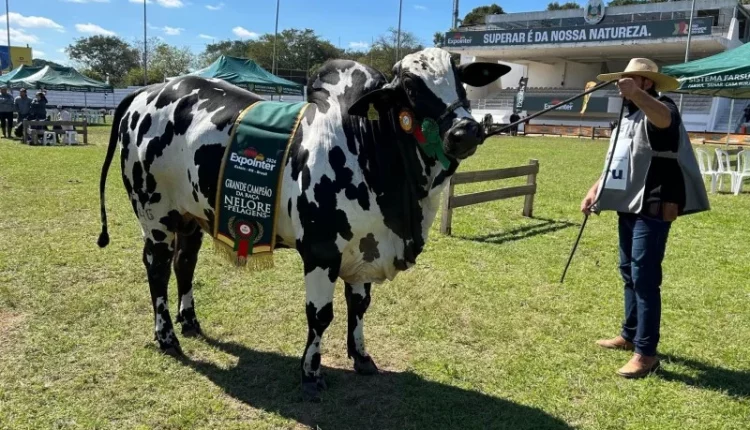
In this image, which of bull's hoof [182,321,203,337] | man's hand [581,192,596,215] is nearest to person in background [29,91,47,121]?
bull's hoof [182,321,203,337]

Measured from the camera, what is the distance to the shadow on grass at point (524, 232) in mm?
7887

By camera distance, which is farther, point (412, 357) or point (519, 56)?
point (519, 56)

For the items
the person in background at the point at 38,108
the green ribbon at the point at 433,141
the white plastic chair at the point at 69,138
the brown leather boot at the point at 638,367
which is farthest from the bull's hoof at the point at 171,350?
the person in background at the point at 38,108

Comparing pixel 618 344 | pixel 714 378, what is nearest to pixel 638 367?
pixel 618 344

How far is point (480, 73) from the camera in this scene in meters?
3.36

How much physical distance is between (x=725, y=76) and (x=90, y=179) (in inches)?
467

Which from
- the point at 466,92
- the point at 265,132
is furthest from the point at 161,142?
the point at 466,92

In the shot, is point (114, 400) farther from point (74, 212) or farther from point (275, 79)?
point (275, 79)

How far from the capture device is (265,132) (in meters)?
3.58

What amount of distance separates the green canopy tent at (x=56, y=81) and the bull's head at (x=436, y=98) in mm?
25398

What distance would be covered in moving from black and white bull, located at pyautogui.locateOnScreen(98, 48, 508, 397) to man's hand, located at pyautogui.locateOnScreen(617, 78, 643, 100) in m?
0.80

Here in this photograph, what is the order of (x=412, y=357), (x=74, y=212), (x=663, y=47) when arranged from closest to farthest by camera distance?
(x=412, y=357)
(x=74, y=212)
(x=663, y=47)

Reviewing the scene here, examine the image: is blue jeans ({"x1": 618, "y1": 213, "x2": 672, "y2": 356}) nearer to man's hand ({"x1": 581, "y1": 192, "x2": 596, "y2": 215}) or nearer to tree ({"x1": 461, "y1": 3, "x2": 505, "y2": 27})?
man's hand ({"x1": 581, "y1": 192, "x2": 596, "y2": 215})

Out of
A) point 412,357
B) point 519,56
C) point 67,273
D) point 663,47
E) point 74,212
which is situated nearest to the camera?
point 412,357
